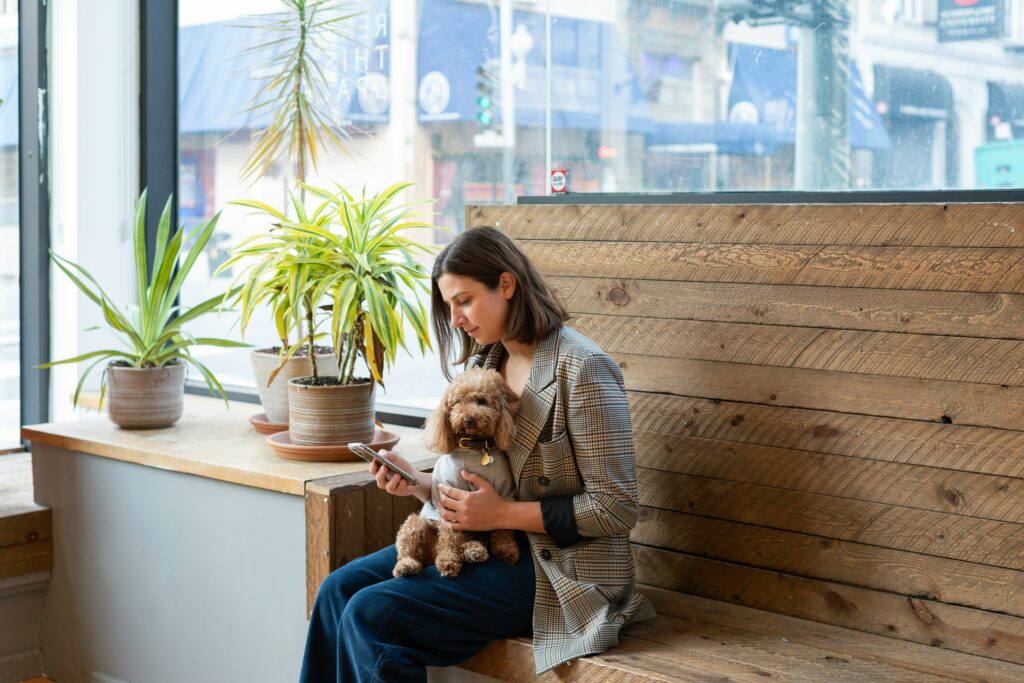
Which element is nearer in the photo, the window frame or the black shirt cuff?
the black shirt cuff

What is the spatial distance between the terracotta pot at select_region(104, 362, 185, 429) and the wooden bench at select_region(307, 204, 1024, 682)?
940mm

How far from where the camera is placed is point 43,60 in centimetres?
373

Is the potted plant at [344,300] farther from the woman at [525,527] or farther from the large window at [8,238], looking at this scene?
the large window at [8,238]

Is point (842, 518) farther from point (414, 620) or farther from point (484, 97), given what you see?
point (484, 97)

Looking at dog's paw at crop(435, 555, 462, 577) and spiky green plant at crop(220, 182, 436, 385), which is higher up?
spiky green plant at crop(220, 182, 436, 385)

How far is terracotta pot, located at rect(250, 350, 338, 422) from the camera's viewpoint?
3078 mm

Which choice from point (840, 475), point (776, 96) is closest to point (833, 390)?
point (840, 475)

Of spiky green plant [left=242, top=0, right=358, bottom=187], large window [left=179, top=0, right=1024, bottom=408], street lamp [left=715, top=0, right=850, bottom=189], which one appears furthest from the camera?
spiky green plant [left=242, top=0, right=358, bottom=187]

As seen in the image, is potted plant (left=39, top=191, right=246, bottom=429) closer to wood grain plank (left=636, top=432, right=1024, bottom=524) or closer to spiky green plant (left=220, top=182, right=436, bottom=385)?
spiky green plant (left=220, top=182, right=436, bottom=385)

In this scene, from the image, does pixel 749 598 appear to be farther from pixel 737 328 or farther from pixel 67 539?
pixel 67 539

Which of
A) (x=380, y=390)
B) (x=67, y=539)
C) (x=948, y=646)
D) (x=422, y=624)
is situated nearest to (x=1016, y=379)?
(x=948, y=646)

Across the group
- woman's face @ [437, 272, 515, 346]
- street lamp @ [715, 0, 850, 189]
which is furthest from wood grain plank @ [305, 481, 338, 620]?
street lamp @ [715, 0, 850, 189]

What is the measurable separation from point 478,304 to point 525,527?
0.45m

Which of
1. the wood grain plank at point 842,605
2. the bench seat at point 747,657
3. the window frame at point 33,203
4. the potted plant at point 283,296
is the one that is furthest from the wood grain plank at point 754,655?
the window frame at point 33,203
